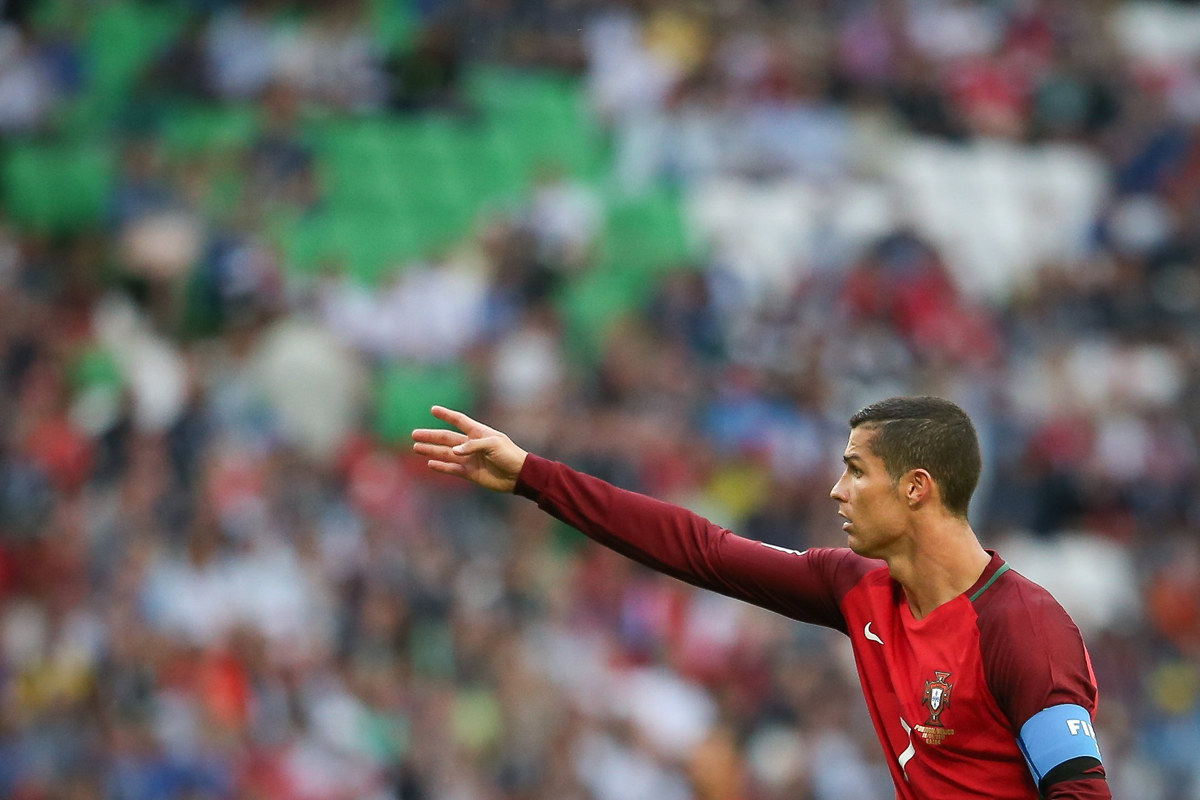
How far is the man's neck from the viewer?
399 centimetres

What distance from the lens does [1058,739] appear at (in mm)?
3559

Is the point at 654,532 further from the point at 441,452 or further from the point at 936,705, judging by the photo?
the point at 936,705

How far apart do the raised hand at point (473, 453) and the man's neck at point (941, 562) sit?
42.3 inches

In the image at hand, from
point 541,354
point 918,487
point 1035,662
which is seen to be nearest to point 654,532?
point 918,487

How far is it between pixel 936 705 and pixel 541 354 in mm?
→ 8146

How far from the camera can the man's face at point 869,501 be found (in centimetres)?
402

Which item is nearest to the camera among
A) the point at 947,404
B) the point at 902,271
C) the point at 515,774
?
the point at 947,404

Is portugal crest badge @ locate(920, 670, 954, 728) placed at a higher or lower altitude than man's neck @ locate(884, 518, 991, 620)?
lower

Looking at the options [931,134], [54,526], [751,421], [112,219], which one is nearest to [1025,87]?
[931,134]

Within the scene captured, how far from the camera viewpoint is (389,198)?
13.4 m

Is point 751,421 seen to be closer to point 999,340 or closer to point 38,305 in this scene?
point 999,340

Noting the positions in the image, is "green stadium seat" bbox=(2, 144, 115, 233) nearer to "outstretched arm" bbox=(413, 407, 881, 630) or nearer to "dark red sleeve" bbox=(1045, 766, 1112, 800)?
A: "outstretched arm" bbox=(413, 407, 881, 630)

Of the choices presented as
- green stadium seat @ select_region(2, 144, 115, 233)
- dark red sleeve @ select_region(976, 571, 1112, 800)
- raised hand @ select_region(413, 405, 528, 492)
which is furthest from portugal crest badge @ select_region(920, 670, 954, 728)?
green stadium seat @ select_region(2, 144, 115, 233)

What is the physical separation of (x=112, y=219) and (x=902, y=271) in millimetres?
6196
